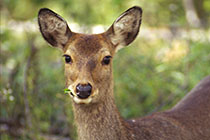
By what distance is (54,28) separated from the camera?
399cm

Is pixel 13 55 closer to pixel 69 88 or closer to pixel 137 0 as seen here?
pixel 137 0

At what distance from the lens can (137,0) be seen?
9.19 m

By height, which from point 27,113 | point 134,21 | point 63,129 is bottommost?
point 63,129

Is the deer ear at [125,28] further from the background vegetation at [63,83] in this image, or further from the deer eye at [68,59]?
the background vegetation at [63,83]

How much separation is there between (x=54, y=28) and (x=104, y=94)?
37.4 inches

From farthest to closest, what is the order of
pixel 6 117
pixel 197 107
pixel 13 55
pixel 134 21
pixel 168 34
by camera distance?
pixel 168 34, pixel 13 55, pixel 6 117, pixel 197 107, pixel 134 21

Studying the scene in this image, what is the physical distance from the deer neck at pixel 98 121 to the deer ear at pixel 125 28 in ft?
2.03

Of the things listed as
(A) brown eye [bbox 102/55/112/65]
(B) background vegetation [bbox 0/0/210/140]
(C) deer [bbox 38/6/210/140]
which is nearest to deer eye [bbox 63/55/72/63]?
(C) deer [bbox 38/6/210/140]

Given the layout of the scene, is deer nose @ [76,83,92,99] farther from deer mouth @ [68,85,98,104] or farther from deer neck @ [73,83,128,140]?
deer neck @ [73,83,128,140]

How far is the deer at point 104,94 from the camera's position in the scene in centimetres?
351

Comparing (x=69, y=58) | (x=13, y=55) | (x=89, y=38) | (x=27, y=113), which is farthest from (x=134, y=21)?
(x=13, y=55)

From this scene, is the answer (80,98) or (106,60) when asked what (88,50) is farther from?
(80,98)

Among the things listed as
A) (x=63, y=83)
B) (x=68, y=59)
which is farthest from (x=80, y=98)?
(x=63, y=83)

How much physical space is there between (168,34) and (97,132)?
27.1 feet
